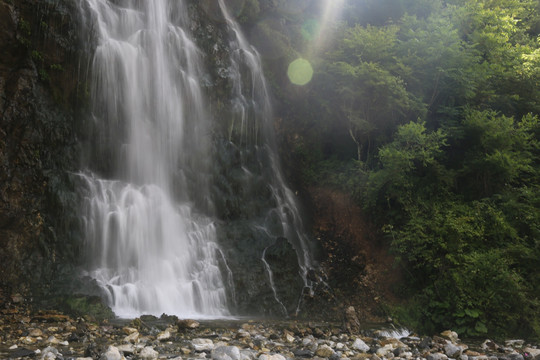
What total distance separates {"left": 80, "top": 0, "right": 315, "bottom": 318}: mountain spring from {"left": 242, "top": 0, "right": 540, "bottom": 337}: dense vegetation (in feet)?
9.80

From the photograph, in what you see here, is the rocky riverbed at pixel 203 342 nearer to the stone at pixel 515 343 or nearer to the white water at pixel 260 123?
the stone at pixel 515 343

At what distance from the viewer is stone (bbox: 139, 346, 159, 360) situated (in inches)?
241

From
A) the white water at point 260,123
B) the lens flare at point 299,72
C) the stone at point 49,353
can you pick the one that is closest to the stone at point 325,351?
the stone at point 49,353

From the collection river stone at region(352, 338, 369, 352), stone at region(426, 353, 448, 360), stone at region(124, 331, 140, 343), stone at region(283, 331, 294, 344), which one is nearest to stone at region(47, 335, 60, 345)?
stone at region(124, 331, 140, 343)

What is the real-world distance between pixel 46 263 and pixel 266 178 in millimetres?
8449

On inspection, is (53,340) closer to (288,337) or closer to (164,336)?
(164,336)

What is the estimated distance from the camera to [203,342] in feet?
23.6

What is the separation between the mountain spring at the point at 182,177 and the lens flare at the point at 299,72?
1995 millimetres

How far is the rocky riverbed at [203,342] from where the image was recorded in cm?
629

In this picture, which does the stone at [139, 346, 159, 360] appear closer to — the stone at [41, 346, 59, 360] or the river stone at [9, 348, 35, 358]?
the stone at [41, 346, 59, 360]

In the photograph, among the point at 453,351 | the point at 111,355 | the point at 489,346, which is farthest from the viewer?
the point at 489,346

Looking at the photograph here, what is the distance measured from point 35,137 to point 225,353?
832 cm

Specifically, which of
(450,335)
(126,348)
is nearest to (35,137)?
(126,348)

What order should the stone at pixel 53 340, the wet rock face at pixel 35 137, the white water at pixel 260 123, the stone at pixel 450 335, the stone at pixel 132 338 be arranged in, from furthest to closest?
the white water at pixel 260 123, the stone at pixel 450 335, the wet rock face at pixel 35 137, the stone at pixel 132 338, the stone at pixel 53 340
